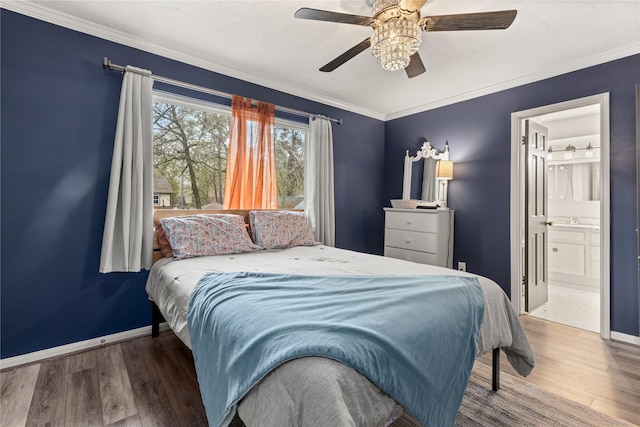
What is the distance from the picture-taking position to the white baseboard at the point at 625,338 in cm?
251

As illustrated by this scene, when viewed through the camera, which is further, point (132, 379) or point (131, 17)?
point (131, 17)

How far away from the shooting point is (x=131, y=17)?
2236 millimetres

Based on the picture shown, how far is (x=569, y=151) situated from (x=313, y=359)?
528cm

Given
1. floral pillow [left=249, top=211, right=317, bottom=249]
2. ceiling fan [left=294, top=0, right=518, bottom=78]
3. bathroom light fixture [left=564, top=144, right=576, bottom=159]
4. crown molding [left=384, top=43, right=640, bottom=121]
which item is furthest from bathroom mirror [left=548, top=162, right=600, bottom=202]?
floral pillow [left=249, top=211, right=317, bottom=249]

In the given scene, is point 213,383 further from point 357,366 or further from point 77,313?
point 77,313

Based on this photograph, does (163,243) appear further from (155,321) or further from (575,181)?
(575,181)

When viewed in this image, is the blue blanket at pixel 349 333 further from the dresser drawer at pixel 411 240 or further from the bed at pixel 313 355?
the dresser drawer at pixel 411 240

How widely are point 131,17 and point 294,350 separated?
2.63 metres

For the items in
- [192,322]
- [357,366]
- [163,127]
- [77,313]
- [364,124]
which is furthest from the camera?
[364,124]

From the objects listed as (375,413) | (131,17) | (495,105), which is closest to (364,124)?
(495,105)

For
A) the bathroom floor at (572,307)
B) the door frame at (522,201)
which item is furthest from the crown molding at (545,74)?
the bathroom floor at (572,307)

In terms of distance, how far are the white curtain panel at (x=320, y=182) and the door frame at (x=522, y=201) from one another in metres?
1.99

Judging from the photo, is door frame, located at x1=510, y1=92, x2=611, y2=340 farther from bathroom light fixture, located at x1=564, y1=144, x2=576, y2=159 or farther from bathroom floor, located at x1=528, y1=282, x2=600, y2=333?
bathroom light fixture, located at x1=564, y1=144, x2=576, y2=159

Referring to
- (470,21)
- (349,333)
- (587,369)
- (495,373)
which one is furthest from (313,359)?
(587,369)
